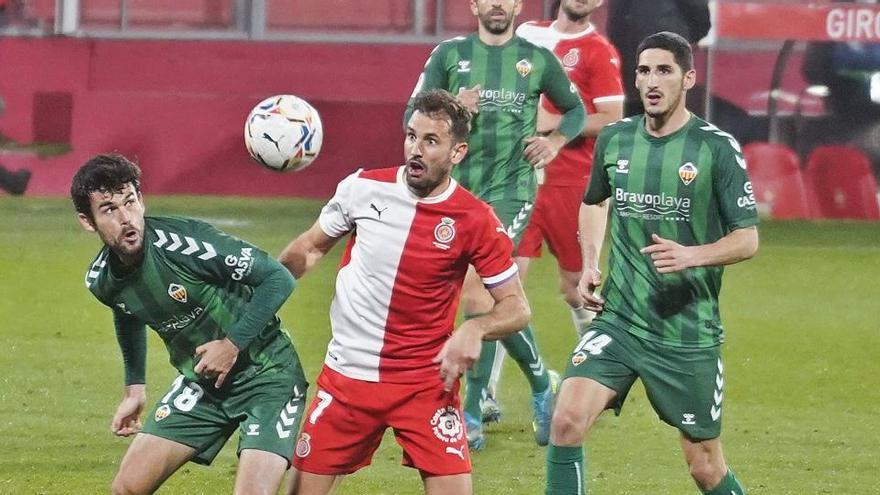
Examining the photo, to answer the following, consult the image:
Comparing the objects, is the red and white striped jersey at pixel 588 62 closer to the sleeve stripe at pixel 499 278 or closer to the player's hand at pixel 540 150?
the player's hand at pixel 540 150

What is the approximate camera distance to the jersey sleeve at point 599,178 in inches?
246

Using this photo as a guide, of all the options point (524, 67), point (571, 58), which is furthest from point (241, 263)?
point (571, 58)

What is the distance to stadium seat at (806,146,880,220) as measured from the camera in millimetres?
16734

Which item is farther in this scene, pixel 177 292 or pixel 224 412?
→ pixel 224 412

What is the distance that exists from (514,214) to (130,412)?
9.05 ft

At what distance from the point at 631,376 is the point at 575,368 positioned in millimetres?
213

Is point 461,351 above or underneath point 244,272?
underneath

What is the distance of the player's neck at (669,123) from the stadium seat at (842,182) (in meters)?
11.0

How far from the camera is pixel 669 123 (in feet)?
20.1

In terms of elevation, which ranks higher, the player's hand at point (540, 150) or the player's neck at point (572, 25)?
the player's neck at point (572, 25)

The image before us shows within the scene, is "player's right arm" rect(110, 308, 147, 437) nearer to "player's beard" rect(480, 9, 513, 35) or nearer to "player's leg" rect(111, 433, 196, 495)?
"player's leg" rect(111, 433, 196, 495)

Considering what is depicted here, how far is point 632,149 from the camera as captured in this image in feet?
20.1

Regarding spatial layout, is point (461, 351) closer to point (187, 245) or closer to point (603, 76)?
point (187, 245)

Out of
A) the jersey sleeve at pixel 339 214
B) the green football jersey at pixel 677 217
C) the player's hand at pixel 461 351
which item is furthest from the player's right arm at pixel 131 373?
the green football jersey at pixel 677 217
